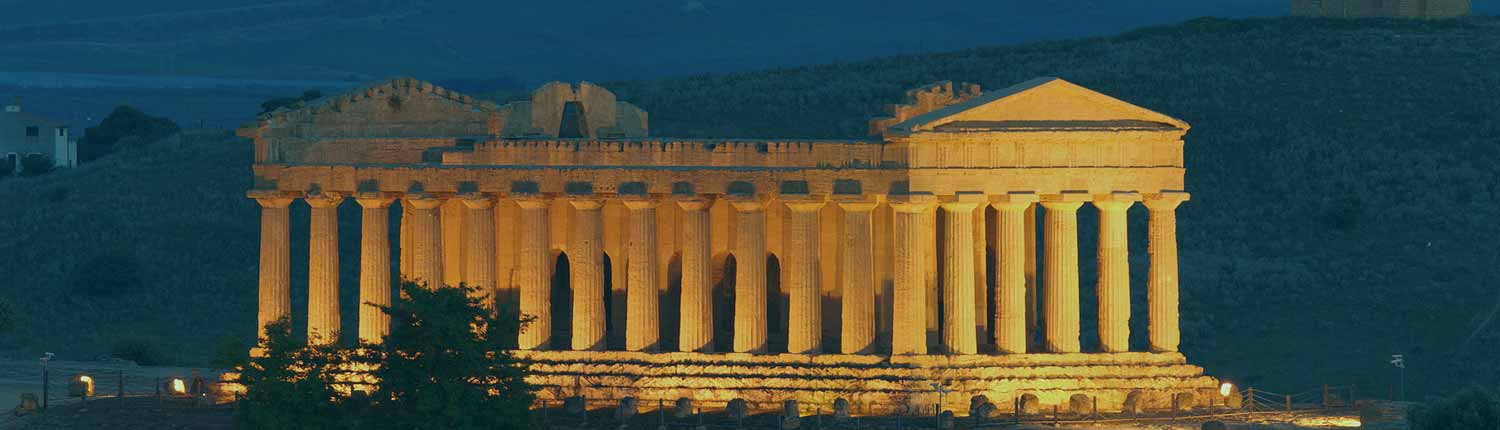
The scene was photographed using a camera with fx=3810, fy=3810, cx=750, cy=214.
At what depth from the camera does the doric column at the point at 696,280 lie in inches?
3393


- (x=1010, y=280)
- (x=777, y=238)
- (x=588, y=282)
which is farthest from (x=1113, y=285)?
(x=588, y=282)

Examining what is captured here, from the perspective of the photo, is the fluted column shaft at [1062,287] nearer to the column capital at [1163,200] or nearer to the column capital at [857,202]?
the column capital at [1163,200]

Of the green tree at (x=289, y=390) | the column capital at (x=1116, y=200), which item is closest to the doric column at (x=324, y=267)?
the green tree at (x=289, y=390)

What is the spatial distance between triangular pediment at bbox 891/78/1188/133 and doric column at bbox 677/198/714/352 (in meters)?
5.19

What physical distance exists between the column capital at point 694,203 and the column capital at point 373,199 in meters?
7.02

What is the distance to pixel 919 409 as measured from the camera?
273ft

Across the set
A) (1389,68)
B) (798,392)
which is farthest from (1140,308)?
(798,392)

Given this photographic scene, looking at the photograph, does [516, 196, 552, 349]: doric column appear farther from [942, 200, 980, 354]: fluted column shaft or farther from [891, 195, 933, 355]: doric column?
[942, 200, 980, 354]: fluted column shaft

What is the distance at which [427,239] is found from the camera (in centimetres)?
8800

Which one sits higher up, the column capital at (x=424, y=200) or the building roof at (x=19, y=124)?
the building roof at (x=19, y=124)

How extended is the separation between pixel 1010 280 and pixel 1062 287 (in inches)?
51.7

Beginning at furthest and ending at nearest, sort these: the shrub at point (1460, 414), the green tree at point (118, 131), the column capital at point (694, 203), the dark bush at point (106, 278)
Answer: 1. the green tree at point (118, 131)
2. the dark bush at point (106, 278)
3. the column capital at point (694, 203)
4. the shrub at point (1460, 414)

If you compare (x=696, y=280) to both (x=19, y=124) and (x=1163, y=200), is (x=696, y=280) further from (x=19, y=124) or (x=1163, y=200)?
(x=19, y=124)

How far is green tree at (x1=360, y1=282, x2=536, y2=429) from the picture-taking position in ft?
257
